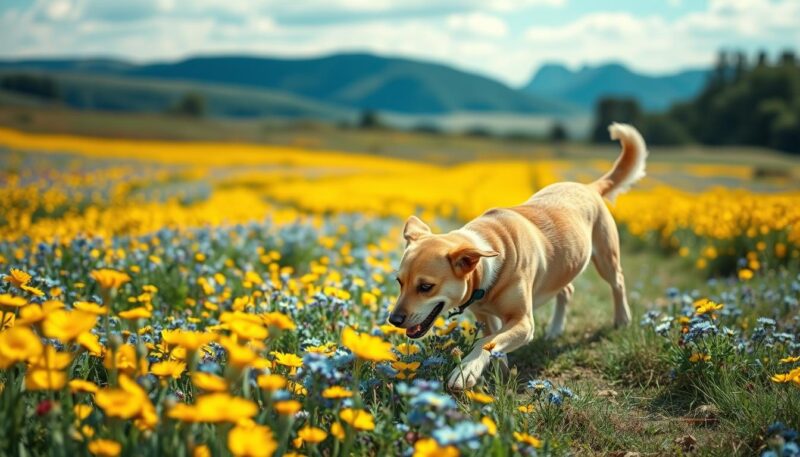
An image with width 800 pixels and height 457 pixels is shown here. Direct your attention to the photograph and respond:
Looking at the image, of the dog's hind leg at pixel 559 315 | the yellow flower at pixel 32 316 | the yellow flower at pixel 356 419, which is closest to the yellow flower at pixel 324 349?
the yellow flower at pixel 356 419

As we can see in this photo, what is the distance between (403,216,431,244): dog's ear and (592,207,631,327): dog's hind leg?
1.86 meters

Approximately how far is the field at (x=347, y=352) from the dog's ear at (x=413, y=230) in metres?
0.58

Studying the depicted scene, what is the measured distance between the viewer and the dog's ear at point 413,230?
4426mm

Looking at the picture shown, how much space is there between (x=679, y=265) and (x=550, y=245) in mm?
6120

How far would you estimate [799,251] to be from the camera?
797 centimetres

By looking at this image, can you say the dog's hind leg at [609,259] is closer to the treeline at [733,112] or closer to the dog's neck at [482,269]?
the dog's neck at [482,269]

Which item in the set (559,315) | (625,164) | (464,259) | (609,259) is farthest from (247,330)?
(625,164)

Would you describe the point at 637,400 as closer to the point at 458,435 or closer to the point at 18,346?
the point at 458,435

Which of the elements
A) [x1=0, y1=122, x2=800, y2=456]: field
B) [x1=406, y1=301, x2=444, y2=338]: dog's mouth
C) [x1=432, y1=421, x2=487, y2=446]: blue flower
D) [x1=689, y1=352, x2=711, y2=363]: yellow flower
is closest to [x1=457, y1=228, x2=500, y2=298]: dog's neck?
[x1=406, y1=301, x2=444, y2=338]: dog's mouth

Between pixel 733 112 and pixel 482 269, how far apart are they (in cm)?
8713

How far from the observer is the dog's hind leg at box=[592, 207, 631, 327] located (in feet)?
18.8

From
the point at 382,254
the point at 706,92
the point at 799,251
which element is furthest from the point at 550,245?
the point at 706,92

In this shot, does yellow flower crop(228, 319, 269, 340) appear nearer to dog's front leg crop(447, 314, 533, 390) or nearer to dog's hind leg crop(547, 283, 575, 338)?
dog's front leg crop(447, 314, 533, 390)

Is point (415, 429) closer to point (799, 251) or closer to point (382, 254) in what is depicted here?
point (382, 254)
